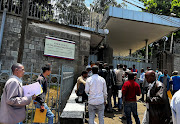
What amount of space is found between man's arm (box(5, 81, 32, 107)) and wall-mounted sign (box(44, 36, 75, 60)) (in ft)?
17.0

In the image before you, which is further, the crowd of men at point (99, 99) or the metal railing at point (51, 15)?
the metal railing at point (51, 15)

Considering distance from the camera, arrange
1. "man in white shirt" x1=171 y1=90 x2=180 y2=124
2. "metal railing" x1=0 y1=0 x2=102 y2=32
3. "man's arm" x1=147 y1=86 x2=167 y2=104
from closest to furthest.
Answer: "man in white shirt" x1=171 y1=90 x2=180 y2=124 → "man's arm" x1=147 y1=86 x2=167 y2=104 → "metal railing" x1=0 y1=0 x2=102 y2=32

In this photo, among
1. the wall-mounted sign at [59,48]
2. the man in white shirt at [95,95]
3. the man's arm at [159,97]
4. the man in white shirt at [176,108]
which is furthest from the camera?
the wall-mounted sign at [59,48]

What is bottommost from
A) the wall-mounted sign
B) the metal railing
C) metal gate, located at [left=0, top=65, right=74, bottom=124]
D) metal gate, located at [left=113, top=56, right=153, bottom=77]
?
metal gate, located at [left=0, top=65, right=74, bottom=124]

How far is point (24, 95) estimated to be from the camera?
7.89 ft

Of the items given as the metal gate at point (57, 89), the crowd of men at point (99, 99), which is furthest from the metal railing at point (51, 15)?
the crowd of men at point (99, 99)

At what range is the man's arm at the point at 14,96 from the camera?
2.13 m

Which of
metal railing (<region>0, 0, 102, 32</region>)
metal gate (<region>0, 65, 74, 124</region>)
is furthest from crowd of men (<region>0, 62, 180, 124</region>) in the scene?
metal railing (<region>0, 0, 102, 32</region>)

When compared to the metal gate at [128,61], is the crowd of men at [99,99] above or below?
below

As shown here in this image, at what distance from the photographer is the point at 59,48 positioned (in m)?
7.54

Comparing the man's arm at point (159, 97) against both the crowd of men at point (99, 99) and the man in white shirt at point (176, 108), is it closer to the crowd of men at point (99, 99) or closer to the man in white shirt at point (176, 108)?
the crowd of men at point (99, 99)

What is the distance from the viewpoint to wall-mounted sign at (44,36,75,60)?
24.0 feet

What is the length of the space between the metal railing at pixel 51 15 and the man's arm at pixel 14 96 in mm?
5834

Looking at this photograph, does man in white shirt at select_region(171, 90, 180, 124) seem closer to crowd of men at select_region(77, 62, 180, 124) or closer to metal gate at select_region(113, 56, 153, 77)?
crowd of men at select_region(77, 62, 180, 124)
